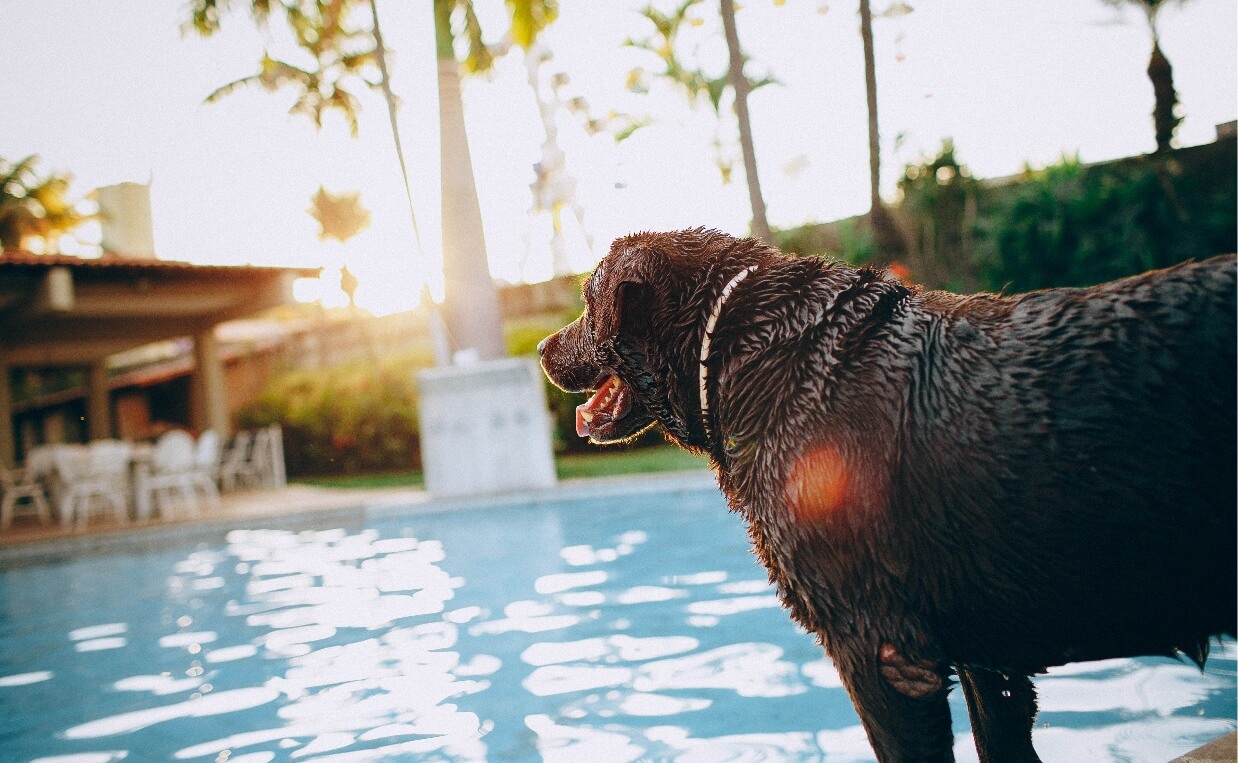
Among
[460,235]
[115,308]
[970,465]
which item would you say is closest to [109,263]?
[115,308]

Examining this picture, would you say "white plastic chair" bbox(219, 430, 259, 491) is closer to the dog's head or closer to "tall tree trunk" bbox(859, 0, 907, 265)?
"tall tree trunk" bbox(859, 0, 907, 265)

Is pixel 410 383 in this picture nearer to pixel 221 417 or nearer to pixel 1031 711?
pixel 221 417

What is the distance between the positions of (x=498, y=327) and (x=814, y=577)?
12.4 m

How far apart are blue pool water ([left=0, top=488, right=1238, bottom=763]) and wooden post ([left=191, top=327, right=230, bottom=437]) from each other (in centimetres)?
991

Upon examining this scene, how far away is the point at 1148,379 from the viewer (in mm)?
1404

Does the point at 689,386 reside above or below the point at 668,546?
above

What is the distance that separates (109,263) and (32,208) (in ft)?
80.1

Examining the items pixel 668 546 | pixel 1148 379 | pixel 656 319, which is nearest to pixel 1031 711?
pixel 1148 379

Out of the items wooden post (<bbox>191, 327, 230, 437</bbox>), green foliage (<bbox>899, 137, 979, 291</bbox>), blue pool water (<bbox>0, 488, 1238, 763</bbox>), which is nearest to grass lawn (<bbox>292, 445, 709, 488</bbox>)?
wooden post (<bbox>191, 327, 230, 437</bbox>)

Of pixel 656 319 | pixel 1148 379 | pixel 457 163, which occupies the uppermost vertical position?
pixel 457 163

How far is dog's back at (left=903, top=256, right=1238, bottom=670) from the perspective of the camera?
138 centimetres

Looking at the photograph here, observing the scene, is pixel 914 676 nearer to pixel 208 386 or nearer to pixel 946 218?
pixel 946 218

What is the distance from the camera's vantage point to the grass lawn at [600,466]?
12.9m

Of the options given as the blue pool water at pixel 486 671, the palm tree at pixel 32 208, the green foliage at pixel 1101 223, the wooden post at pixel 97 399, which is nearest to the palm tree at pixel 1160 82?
the green foliage at pixel 1101 223
